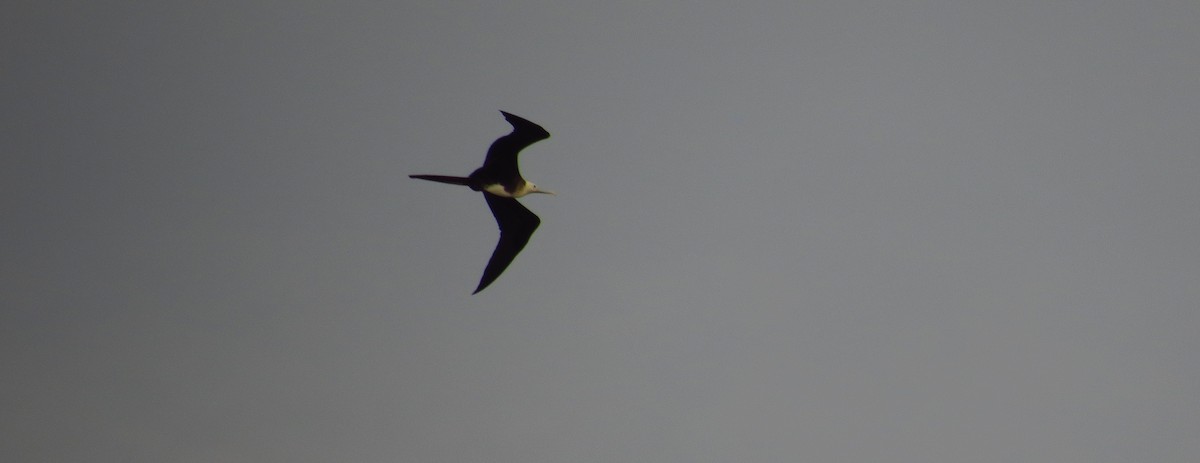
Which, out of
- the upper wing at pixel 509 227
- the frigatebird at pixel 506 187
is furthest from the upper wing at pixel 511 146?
the upper wing at pixel 509 227

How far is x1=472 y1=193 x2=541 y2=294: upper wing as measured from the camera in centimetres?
1884

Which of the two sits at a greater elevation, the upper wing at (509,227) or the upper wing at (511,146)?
the upper wing at (511,146)

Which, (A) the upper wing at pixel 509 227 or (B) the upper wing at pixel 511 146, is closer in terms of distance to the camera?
(B) the upper wing at pixel 511 146

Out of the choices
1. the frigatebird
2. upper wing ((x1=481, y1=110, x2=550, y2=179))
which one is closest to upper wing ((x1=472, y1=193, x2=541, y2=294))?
the frigatebird

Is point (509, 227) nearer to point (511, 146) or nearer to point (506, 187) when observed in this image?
point (506, 187)

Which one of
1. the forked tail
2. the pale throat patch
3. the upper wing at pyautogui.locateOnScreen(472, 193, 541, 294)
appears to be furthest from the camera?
the upper wing at pyautogui.locateOnScreen(472, 193, 541, 294)

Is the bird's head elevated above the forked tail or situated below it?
above

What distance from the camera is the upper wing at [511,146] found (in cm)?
1664

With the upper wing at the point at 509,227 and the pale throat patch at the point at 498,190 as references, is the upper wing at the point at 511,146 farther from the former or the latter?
the upper wing at the point at 509,227

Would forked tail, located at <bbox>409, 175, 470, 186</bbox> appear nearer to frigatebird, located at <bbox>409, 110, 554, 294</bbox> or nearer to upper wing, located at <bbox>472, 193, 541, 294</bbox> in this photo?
frigatebird, located at <bbox>409, 110, 554, 294</bbox>

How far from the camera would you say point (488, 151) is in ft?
56.7

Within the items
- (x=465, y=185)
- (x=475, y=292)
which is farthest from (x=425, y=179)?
(x=475, y=292)

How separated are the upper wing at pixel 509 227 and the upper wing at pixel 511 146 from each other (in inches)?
43.8

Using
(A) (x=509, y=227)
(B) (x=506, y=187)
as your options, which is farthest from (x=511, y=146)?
(A) (x=509, y=227)
